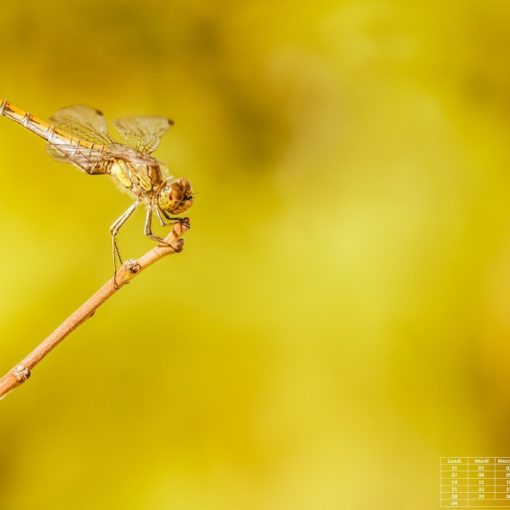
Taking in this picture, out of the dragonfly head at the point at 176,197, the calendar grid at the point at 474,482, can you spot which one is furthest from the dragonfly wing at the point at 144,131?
the calendar grid at the point at 474,482

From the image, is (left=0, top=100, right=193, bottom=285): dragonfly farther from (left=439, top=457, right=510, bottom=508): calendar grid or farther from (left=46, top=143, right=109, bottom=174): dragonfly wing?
(left=439, top=457, right=510, bottom=508): calendar grid

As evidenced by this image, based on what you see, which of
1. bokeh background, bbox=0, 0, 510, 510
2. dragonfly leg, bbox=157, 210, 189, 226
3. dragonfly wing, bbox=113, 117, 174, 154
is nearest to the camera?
dragonfly leg, bbox=157, 210, 189, 226

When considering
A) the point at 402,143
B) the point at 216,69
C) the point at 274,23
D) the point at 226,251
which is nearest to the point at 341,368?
the point at 226,251

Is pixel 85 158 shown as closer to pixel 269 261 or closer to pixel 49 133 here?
pixel 49 133

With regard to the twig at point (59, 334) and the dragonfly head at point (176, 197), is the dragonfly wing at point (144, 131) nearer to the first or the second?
the dragonfly head at point (176, 197)

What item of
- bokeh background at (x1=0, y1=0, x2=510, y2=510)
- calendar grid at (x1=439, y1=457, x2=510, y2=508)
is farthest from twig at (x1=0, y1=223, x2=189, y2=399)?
calendar grid at (x1=439, y1=457, x2=510, y2=508)

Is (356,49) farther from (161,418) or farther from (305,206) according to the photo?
(161,418)
